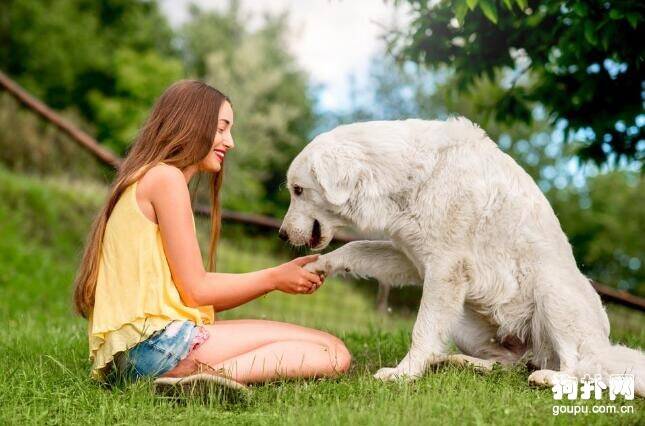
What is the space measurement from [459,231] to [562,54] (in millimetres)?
2285

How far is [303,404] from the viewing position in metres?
3.53

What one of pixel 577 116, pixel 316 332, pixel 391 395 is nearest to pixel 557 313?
pixel 391 395

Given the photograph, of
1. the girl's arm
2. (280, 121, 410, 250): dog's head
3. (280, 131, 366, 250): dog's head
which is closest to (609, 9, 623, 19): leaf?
(280, 121, 410, 250): dog's head

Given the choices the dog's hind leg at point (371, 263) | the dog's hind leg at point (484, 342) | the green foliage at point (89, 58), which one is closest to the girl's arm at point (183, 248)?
the dog's hind leg at point (371, 263)

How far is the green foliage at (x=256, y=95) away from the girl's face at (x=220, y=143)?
85.3 feet

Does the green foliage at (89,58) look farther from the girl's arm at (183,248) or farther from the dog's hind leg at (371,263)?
the girl's arm at (183,248)

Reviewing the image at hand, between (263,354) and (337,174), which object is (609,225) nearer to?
(337,174)

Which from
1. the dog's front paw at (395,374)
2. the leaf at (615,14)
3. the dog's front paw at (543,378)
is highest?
the leaf at (615,14)

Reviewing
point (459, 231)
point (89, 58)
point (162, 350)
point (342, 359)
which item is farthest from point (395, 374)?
point (89, 58)

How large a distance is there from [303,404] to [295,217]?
3.81ft

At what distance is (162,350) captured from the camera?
12.1 ft

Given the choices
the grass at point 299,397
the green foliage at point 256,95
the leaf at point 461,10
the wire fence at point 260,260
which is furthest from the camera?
the green foliage at point 256,95

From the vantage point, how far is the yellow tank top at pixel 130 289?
3.69m

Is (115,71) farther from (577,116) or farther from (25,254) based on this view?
(577,116)
